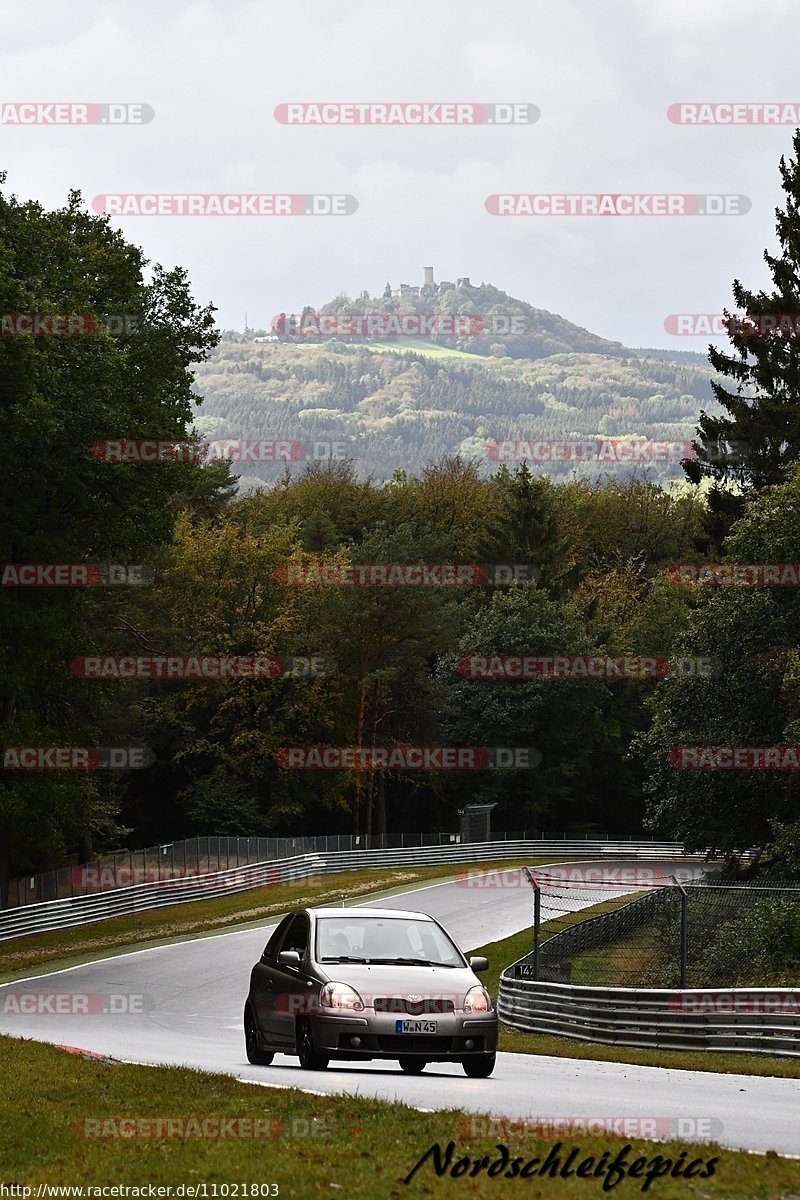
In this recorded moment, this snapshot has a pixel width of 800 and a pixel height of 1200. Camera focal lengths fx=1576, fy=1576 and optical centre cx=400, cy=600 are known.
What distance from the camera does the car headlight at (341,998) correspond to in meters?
14.4

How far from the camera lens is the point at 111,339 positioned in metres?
35.0

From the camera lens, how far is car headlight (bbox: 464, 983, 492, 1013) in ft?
47.6

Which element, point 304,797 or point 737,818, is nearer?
point 737,818

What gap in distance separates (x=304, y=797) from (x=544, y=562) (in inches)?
911

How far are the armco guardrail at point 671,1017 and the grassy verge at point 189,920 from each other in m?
16.5

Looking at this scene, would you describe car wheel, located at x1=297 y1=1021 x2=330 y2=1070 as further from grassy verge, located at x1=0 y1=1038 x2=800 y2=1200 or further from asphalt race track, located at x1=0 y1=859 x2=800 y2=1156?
grassy verge, located at x1=0 y1=1038 x2=800 y2=1200

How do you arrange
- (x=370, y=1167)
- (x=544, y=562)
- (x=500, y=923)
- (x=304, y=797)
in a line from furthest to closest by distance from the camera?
(x=544, y=562) < (x=304, y=797) < (x=500, y=923) < (x=370, y=1167)

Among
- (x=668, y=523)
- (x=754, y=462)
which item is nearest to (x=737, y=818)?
(x=754, y=462)

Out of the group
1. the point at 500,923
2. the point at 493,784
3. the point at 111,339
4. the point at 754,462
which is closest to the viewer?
the point at 111,339

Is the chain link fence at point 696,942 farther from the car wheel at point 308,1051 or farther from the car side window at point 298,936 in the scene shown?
the car wheel at point 308,1051

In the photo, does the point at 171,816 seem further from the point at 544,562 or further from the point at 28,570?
the point at 28,570
